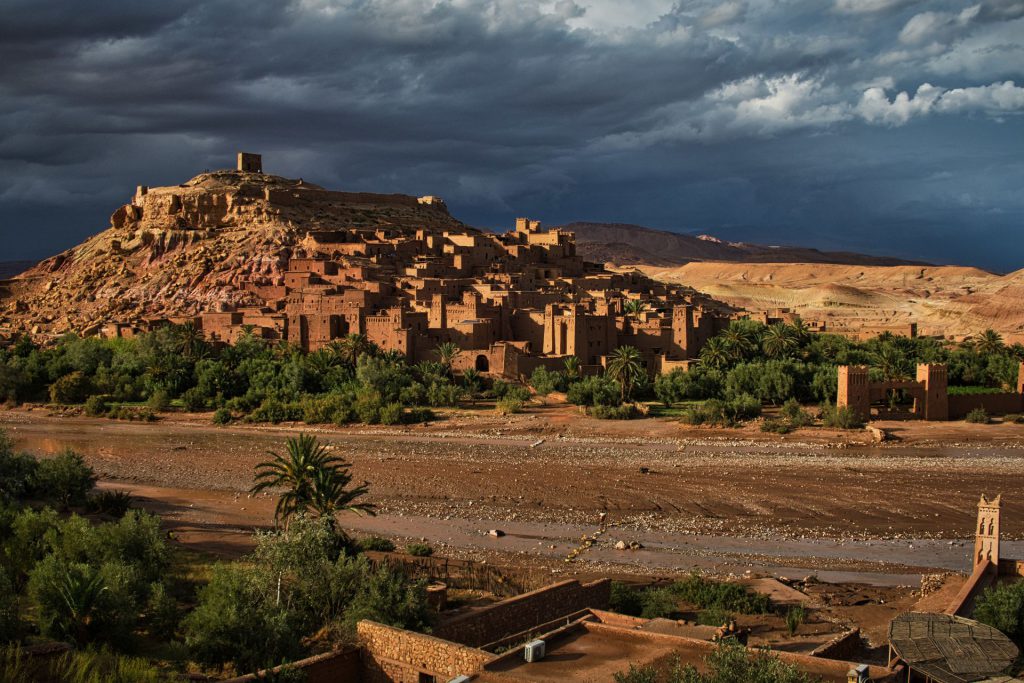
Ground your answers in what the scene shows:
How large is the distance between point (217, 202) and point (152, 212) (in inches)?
192

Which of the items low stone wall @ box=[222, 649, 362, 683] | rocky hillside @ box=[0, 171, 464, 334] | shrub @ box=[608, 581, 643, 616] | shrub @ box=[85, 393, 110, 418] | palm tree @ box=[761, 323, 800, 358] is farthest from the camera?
rocky hillside @ box=[0, 171, 464, 334]

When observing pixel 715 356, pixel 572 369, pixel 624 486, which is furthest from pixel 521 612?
pixel 715 356

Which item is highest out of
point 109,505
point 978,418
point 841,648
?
point 978,418

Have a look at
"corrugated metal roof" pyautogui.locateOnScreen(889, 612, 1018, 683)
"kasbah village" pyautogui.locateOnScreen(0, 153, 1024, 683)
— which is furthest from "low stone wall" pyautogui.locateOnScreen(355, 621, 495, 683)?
"corrugated metal roof" pyautogui.locateOnScreen(889, 612, 1018, 683)

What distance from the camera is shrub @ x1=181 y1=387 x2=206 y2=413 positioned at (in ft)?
139

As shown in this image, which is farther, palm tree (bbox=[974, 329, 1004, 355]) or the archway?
palm tree (bbox=[974, 329, 1004, 355])

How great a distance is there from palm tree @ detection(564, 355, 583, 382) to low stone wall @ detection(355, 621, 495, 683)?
1124 inches

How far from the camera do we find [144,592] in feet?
47.5

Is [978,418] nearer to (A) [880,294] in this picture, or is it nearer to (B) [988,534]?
(B) [988,534]

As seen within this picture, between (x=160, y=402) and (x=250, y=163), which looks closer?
(x=160, y=402)

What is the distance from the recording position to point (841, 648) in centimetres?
1248

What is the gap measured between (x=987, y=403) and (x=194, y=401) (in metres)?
30.0

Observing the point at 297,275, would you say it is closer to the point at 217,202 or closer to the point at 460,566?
the point at 217,202

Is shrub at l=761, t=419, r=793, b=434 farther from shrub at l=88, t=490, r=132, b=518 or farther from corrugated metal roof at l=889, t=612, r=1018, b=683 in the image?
corrugated metal roof at l=889, t=612, r=1018, b=683
